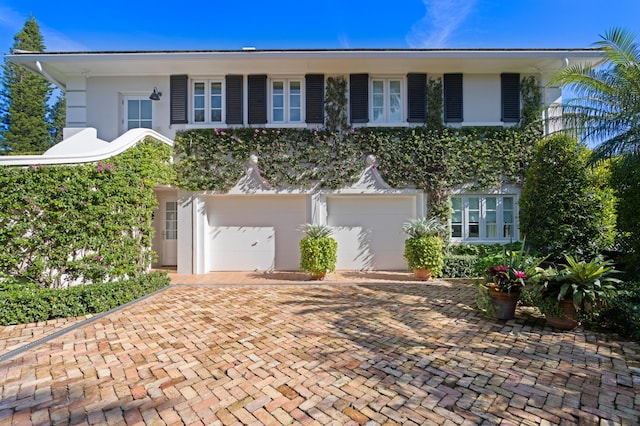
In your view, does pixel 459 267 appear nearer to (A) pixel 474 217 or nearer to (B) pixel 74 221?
(A) pixel 474 217

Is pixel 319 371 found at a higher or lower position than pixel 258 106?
lower

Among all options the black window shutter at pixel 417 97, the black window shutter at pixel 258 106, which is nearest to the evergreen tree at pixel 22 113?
the black window shutter at pixel 258 106

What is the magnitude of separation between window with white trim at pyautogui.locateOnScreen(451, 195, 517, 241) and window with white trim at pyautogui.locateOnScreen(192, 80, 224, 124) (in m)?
8.34

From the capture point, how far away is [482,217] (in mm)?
9547

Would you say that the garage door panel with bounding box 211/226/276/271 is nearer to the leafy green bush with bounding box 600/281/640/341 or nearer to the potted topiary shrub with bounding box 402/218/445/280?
the potted topiary shrub with bounding box 402/218/445/280

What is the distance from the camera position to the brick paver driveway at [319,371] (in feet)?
8.81

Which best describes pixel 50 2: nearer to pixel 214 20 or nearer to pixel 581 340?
pixel 214 20

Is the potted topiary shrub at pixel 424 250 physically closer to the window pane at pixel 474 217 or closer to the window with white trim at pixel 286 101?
the window pane at pixel 474 217

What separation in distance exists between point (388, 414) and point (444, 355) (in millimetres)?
1551

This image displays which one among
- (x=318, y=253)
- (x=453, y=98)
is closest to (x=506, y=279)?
(x=318, y=253)

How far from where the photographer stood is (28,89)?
2375 centimetres

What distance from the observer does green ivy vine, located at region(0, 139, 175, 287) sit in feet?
17.1

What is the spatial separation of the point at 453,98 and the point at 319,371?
941 centimetres

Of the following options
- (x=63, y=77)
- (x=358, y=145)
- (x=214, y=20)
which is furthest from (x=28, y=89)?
(x=358, y=145)
